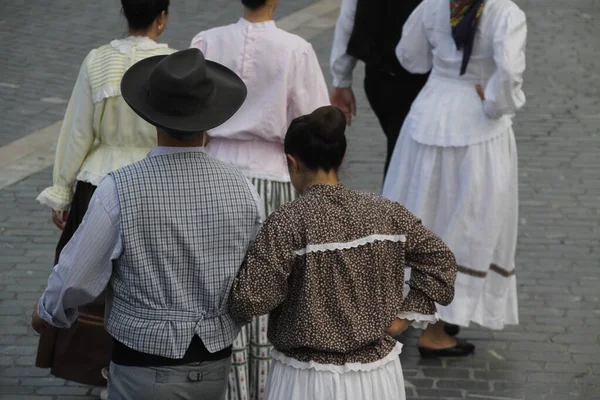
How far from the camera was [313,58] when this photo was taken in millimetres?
4371

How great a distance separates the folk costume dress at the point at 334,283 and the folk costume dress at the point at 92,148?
128cm

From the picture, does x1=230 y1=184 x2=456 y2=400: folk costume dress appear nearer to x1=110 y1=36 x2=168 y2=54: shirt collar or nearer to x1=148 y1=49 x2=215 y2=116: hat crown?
x1=148 y1=49 x2=215 y2=116: hat crown

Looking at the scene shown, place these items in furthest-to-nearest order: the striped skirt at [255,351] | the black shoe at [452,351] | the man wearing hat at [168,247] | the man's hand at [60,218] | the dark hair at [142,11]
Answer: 1. the black shoe at [452,351]
2. the man's hand at [60,218]
3. the striped skirt at [255,351]
4. the dark hair at [142,11]
5. the man wearing hat at [168,247]

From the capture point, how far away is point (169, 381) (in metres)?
3.18

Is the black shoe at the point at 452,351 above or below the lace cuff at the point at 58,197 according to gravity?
below

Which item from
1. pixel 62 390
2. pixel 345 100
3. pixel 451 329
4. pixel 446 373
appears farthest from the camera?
pixel 345 100

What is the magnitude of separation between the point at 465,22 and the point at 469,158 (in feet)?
2.10

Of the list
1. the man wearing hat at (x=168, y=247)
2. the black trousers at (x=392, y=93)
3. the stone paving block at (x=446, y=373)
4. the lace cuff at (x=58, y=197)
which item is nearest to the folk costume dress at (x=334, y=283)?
the man wearing hat at (x=168, y=247)

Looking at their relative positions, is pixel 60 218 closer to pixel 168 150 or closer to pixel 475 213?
pixel 168 150

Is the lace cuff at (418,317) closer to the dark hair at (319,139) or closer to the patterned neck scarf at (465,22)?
the dark hair at (319,139)

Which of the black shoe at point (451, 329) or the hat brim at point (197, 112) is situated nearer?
the hat brim at point (197, 112)

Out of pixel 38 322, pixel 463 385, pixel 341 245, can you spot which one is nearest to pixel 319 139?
pixel 341 245

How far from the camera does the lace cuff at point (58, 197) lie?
4.31 meters

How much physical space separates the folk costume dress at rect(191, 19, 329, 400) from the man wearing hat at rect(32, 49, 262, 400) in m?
1.07
